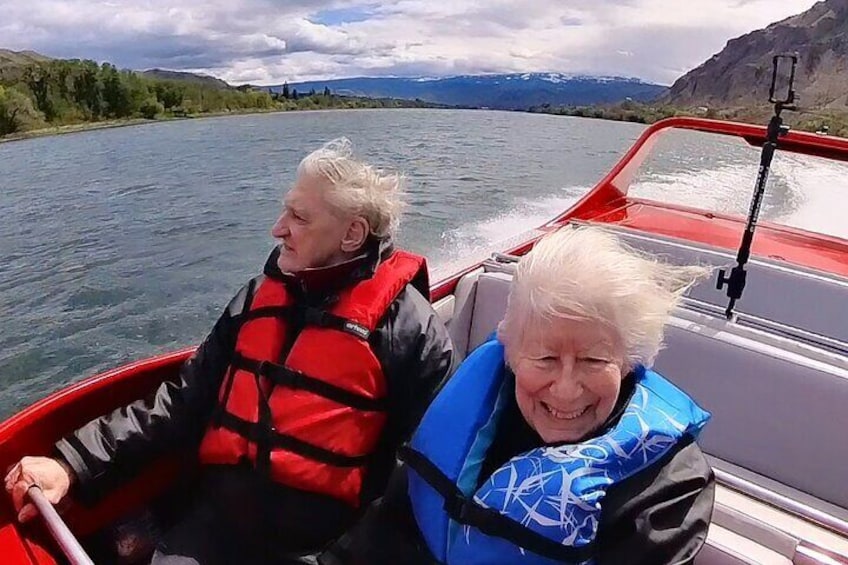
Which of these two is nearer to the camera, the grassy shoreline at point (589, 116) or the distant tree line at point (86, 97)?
the grassy shoreline at point (589, 116)

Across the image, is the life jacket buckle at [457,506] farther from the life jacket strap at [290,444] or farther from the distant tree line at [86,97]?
the distant tree line at [86,97]

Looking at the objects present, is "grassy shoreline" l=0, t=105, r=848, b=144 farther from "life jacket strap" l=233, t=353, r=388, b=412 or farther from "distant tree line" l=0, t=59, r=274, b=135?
"life jacket strap" l=233, t=353, r=388, b=412

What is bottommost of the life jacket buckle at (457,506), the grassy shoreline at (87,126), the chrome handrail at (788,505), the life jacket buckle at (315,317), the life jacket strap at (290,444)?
the grassy shoreline at (87,126)

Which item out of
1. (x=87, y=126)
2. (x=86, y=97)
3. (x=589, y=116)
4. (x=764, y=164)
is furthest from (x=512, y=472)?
(x=86, y=97)

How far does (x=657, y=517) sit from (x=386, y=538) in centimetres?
47

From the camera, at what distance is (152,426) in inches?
61.6

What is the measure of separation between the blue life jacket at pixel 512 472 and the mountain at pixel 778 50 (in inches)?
881

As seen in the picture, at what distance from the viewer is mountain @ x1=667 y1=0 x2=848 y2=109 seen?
2372 cm

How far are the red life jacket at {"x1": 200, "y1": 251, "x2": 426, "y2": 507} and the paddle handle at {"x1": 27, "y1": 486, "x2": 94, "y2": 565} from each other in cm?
28

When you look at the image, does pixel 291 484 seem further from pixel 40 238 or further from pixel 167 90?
pixel 167 90

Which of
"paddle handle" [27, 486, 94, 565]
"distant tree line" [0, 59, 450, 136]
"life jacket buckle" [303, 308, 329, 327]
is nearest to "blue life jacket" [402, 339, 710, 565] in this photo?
"life jacket buckle" [303, 308, 329, 327]

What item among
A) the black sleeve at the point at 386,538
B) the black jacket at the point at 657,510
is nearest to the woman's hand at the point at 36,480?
the black sleeve at the point at 386,538

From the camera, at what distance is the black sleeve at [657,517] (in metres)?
0.98

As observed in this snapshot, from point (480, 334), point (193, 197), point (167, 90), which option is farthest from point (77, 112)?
point (480, 334)
